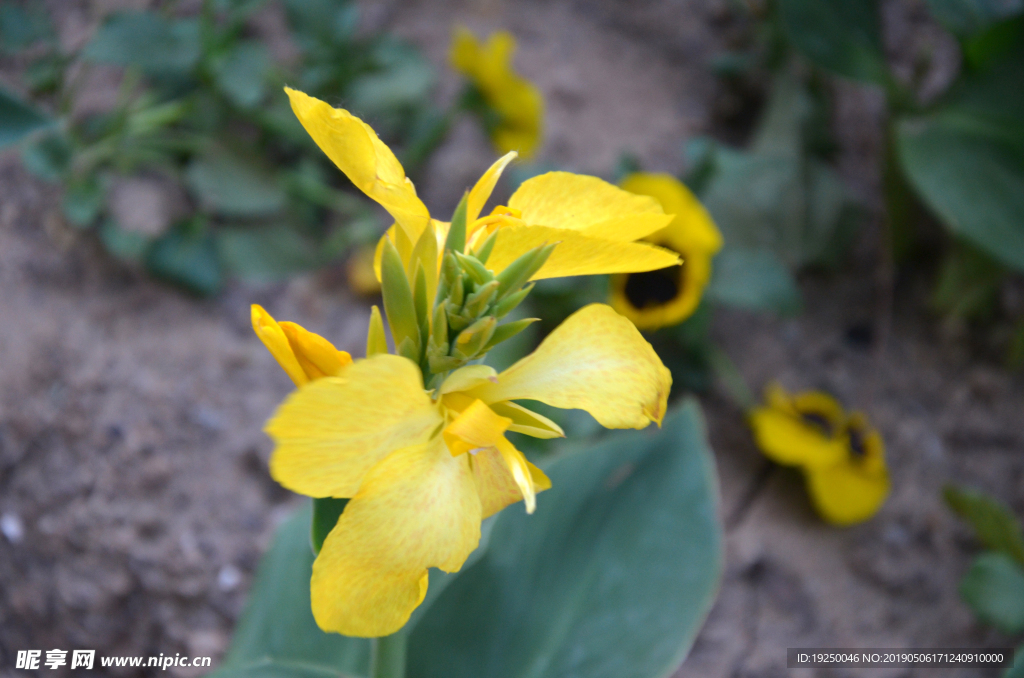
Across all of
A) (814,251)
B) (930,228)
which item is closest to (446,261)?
(814,251)

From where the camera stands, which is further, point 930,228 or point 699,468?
point 930,228

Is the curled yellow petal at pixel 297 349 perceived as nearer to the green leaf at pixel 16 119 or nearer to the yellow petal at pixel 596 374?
the yellow petal at pixel 596 374

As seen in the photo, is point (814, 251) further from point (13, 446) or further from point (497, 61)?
point (13, 446)

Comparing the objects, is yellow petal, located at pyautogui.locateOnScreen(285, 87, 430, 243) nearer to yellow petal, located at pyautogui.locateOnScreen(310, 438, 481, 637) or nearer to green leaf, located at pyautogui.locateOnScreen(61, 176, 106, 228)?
yellow petal, located at pyautogui.locateOnScreen(310, 438, 481, 637)

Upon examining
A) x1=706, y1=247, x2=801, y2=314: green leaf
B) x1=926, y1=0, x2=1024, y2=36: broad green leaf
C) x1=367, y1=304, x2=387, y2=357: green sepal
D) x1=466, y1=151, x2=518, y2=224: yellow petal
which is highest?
x1=926, y1=0, x2=1024, y2=36: broad green leaf

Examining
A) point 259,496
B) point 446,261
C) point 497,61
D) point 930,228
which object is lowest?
point 259,496

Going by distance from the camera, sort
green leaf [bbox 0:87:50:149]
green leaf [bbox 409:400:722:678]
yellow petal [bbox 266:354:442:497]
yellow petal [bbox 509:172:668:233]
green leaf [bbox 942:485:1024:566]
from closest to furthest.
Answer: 1. yellow petal [bbox 266:354:442:497]
2. yellow petal [bbox 509:172:668:233]
3. green leaf [bbox 409:400:722:678]
4. green leaf [bbox 0:87:50:149]
5. green leaf [bbox 942:485:1024:566]

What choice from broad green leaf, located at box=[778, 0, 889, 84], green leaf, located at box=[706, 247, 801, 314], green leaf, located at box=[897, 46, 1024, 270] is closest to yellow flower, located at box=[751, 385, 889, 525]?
green leaf, located at box=[706, 247, 801, 314]

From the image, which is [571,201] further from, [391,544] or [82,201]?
[82,201]
